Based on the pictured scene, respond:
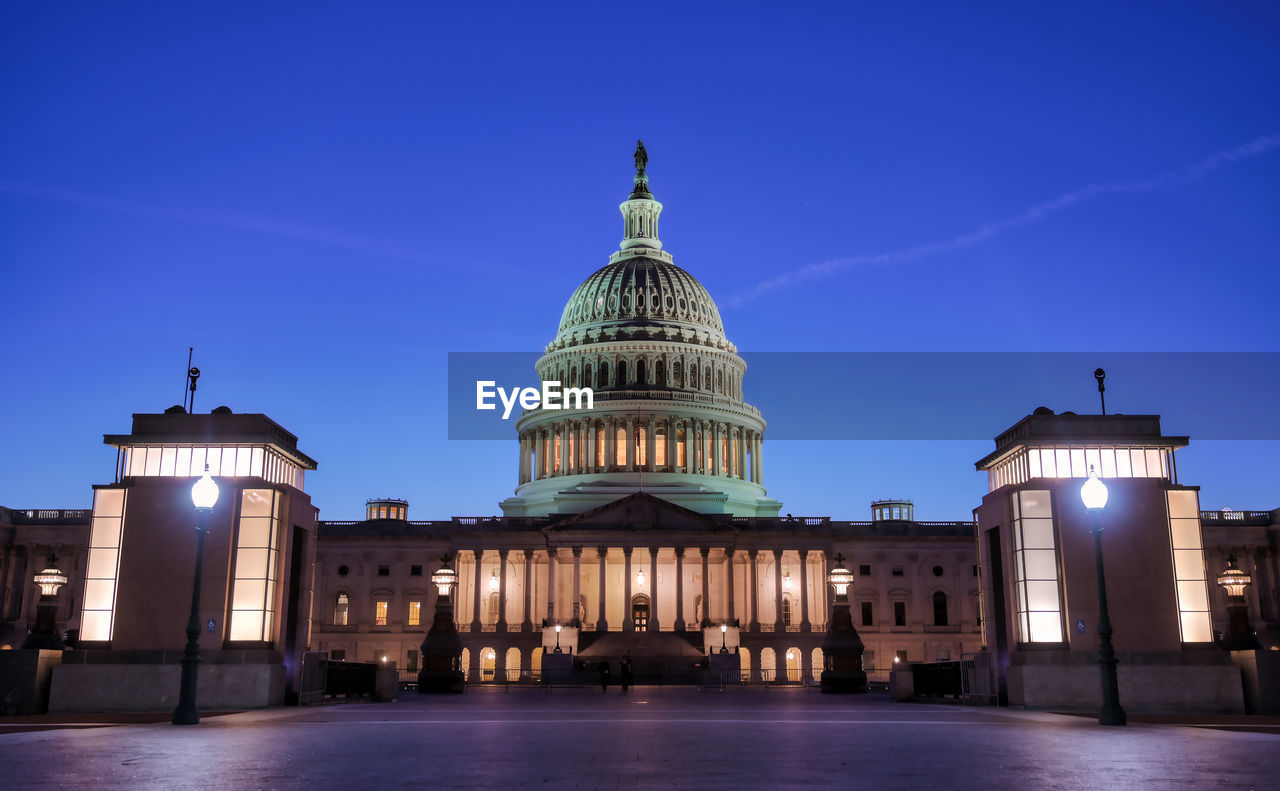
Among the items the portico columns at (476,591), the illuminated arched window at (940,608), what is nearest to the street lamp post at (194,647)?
the portico columns at (476,591)

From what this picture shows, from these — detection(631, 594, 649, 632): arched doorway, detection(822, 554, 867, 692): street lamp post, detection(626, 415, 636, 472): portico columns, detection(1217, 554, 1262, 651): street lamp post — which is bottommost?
detection(822, 554, 867, 692): street lamp post

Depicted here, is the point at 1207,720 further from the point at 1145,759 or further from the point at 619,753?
the point at 619,753

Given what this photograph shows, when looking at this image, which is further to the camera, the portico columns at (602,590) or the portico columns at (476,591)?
the portico columns at (476,591)

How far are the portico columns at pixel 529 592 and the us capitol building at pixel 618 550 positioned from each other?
38cm

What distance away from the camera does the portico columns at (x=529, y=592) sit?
329ft

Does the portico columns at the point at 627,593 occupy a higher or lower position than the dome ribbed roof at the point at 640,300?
lower

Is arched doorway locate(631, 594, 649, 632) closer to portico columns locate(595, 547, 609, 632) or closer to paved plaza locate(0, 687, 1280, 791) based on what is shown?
portico columns locate(595, 547, 609, 632)

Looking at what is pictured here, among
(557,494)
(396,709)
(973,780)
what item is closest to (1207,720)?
(973,780)

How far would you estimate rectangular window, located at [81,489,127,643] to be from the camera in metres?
38.3

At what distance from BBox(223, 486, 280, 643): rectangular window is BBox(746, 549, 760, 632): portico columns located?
66.4 metres

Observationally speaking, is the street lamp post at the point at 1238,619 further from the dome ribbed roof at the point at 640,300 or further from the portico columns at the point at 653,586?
the dome ribbed roof at the point at 640,300

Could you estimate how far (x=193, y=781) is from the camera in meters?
15.3

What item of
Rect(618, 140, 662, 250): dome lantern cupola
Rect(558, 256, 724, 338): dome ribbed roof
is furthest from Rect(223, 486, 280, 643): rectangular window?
Rect(618, 140, 662, 250): dome lantern cupola

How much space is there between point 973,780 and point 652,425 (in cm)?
10577
